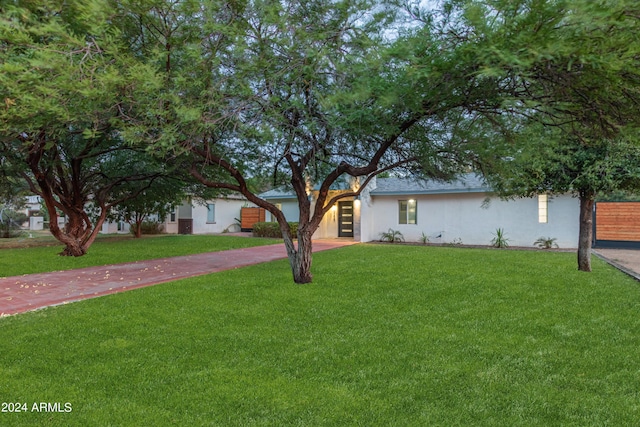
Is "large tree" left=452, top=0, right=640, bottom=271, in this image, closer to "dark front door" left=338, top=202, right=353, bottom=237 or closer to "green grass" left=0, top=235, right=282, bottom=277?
"green grass" left=0, top=235, right=282, bottom=277

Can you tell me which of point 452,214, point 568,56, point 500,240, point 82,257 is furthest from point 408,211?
point 568,56

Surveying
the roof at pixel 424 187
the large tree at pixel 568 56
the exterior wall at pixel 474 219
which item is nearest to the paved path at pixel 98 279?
the roof at pixel 424 187

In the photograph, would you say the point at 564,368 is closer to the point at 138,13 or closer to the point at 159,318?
the point at 159,318

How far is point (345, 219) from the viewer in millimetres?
21312

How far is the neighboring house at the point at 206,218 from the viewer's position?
89.7 feet

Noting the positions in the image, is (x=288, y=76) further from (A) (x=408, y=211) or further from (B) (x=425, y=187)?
(A) (x=408, y=211)

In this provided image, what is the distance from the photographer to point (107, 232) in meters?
29.1

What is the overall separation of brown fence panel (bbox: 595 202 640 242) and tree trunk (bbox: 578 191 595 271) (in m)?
7.72

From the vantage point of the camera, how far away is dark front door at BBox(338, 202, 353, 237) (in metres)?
21.1

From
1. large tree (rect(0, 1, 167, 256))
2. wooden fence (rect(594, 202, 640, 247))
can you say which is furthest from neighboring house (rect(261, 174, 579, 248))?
large tree (rect(0, 1, 167, 256))

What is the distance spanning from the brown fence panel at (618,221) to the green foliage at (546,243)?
7.05 feet

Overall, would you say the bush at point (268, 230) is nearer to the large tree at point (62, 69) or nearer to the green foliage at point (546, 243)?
the green foliage at point (546, 243)

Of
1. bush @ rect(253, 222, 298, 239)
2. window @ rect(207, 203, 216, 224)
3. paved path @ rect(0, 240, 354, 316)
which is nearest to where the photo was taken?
paved path @ rect(0, 240, 354, 316)

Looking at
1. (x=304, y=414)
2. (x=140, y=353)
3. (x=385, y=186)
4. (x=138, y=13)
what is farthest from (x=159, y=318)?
(x=385, y=186)
